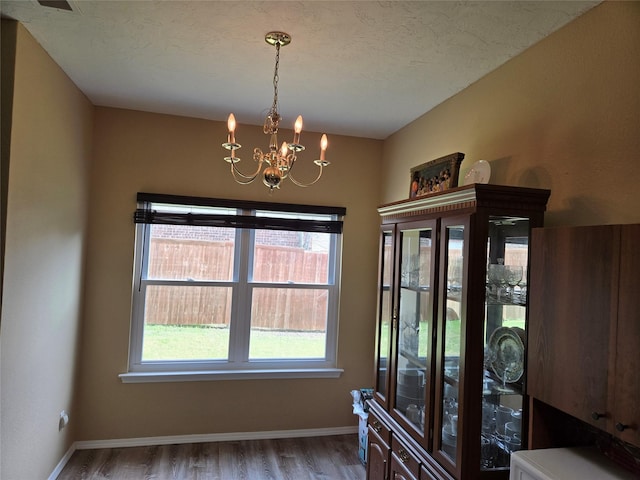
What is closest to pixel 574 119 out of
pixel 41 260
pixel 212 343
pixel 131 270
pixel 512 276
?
pixel 512 276

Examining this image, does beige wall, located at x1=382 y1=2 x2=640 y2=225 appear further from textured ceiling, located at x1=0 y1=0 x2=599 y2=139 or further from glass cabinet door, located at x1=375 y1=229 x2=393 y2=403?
glass cabinet door, located at x1=375 y1=229 x2=393 y2=403

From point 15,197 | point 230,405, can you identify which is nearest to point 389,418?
point 230,405

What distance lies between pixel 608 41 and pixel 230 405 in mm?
3503

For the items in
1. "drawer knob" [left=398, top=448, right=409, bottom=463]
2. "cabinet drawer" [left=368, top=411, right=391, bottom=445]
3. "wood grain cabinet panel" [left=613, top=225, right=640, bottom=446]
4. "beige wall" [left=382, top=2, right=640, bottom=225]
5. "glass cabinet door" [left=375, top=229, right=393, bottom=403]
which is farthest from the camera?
"glass cabinet door" [left=375, top=229, right=393, bottom=403]

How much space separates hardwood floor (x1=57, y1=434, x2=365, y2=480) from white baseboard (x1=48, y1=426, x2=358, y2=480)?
0.04m

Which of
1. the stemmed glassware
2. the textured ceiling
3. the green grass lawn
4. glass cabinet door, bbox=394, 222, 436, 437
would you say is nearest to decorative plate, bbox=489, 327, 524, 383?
the stemmed glassware

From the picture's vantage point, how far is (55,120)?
2.55 metres

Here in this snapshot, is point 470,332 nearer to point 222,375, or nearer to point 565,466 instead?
point 565,466

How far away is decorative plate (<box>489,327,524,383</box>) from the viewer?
69.6 inches

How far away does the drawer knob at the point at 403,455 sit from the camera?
215cm

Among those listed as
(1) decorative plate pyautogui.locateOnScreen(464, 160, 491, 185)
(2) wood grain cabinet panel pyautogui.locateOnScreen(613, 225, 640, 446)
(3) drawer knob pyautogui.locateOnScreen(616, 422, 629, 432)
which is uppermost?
(1) decorative plate pyautogui.locateOnScreen(464, 160, 491, 185)

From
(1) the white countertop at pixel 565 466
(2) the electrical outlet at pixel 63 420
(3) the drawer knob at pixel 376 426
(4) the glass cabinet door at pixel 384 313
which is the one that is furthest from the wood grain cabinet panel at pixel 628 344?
(2) the electrical outlet at pixel 63 420

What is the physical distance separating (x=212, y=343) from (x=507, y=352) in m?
2.52

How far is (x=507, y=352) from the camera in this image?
5.96 ft
